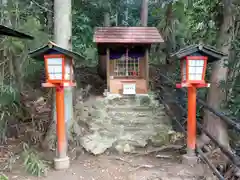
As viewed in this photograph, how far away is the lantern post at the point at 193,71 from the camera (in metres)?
3.95

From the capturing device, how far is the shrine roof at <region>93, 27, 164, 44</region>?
702 centimetres

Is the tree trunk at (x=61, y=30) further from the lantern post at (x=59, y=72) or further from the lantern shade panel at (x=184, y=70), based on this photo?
the lantern shade panel at (x=184, y=70)

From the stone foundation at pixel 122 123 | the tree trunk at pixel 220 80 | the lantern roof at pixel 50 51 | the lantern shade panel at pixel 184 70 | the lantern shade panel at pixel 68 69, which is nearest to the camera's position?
the lantern roof at pixel 50 51

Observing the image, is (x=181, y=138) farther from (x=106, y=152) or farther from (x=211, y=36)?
(x=211, y=36)

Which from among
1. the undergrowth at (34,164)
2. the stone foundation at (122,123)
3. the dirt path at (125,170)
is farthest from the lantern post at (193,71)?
the undergrowth at (34,164)

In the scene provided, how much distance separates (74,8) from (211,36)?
3.74 metres

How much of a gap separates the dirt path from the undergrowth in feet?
0.33

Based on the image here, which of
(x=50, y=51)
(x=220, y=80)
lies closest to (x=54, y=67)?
(x=50, y=51)

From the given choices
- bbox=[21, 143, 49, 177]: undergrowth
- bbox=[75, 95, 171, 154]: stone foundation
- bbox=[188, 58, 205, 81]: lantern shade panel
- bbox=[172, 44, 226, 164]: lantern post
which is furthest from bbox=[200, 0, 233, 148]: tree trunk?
bbox=[21, 143, 49, 177]: undergrowth

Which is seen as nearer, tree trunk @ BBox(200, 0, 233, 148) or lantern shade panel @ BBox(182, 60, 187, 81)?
lantern shade panel @ BBox(182, 60, 187, 81)

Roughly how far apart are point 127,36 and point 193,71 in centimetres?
346

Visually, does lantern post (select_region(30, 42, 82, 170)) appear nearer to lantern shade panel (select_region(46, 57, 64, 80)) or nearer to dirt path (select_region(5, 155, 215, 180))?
lantern shade panel (select_region(46, 57, 64, 80))

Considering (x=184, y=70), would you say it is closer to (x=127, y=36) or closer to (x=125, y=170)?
(x=125, y=170)

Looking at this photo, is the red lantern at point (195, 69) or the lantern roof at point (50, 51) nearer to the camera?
the lantern roof at point (50, 51)
